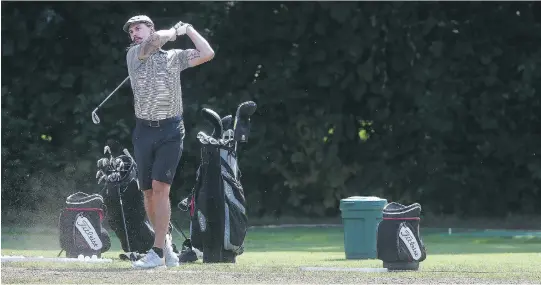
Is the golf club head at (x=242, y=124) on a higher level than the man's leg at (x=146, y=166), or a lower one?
higher

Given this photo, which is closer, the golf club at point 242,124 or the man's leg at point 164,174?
the man's leg at point 164,174

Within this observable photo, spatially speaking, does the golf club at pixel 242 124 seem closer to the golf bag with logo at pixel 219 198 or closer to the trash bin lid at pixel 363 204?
the golf bag with logo at pixel 219 198

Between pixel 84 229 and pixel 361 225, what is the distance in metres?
2.31

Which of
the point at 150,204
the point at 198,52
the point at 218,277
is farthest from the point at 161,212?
the point at 198,52

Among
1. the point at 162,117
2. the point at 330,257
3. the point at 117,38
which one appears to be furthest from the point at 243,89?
the point at 162,117

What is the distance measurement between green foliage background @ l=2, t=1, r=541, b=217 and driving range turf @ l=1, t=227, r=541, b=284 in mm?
2769

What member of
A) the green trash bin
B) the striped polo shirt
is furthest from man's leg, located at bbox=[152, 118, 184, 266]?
the green trash bin

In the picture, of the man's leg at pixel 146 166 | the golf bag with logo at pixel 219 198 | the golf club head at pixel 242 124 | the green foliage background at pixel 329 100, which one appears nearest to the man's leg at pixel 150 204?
the man's leg at pixel 146 166

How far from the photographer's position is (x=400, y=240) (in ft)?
33.3

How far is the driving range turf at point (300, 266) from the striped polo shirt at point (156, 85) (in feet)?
3.64

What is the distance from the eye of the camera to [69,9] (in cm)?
1867

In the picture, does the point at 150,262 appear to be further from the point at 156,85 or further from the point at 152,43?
the point at 152,43

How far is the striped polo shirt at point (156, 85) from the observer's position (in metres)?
10.0

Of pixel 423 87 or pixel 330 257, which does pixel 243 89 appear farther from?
pixel 330 257
